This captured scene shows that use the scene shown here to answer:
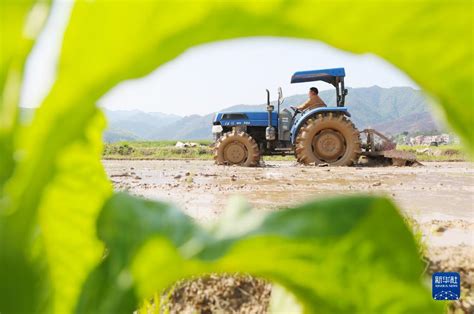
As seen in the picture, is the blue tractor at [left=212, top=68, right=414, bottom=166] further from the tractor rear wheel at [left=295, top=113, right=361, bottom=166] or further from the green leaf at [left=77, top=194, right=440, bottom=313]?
the green leaf at [left=77, top=194, right=440, bottom=313]

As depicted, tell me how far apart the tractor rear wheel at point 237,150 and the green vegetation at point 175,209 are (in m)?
8.24

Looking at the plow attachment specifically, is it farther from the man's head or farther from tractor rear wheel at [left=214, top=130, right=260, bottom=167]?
tractor rear wheel at [left=214, top=130, right=260, bottom=167]

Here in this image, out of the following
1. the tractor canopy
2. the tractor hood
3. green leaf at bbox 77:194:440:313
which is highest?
the tractor canopy

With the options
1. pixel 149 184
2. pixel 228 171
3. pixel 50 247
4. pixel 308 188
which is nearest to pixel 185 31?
pixel 50 247

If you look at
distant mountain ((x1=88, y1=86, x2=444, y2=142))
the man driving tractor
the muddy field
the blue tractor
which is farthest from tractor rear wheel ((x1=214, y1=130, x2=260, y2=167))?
distant mountain ((x1=88, y1=86, x2=444, y2=142))

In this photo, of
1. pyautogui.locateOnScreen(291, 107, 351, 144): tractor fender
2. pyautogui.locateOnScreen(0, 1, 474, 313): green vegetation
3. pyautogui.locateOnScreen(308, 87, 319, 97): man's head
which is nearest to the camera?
pyautogui.locateOnScreen(0, 1, 474, 313): green vegetation

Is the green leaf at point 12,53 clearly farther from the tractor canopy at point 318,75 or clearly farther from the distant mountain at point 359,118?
the distant mountain at point 359,118

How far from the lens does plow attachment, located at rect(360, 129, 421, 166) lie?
29.5ft

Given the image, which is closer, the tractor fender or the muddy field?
the muddy field

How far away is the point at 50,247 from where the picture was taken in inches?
11.0

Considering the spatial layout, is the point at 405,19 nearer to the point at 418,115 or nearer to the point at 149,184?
the point at 149,184

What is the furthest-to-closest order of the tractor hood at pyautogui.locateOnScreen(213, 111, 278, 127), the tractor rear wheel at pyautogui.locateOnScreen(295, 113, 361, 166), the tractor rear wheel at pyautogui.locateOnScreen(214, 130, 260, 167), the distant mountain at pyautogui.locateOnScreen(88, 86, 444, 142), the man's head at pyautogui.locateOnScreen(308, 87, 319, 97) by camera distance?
the distant mountain at pyautogui.locateOnScreen(88, 86, 444, 142), the tractor hood at pyautogui.locateOnScreen(213, 111, 278, 127), the man's head at pyautogui.locateOnScreen(308, 87, 319, 97), the tractor rear wheel at pyautogui.locateOnScreen(214, 130, 260, 167), the tractor rear wheel at pyautogui.locateOnScreen(295, 113, 361, 166)

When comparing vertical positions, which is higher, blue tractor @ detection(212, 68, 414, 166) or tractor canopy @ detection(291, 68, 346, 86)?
tractor canopy @ detection(291, 68, 346, 86)

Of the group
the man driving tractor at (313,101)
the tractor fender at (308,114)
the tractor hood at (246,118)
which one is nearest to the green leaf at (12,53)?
the tractor fender at (308,114)
